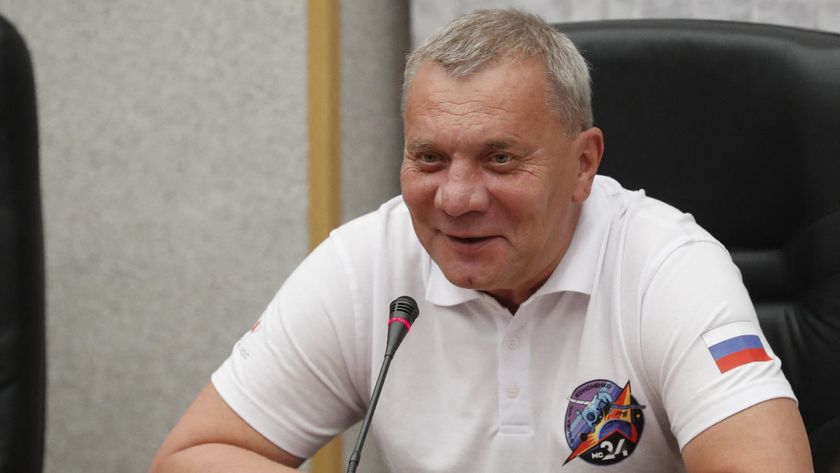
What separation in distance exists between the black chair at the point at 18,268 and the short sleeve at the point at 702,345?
30.6 inches

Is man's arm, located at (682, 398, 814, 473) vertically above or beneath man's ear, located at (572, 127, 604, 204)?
beneath

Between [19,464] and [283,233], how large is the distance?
2.76ft

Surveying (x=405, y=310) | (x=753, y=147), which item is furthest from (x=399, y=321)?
(x=753, y=147)

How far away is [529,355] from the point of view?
4.38 feet

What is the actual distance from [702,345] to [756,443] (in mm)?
128

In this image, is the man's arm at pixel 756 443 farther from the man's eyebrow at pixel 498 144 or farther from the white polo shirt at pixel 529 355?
the man's eyebrow at pixel 498 144

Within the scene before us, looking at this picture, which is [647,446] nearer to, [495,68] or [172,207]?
[495,68]

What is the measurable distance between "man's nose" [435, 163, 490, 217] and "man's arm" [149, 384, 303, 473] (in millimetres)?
369

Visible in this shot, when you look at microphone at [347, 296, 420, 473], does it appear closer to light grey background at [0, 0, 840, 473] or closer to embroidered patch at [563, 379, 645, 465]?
embroidered patch at [563, 379, 645, 465]

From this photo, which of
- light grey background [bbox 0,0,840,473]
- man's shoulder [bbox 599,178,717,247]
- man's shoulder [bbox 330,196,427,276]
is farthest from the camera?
light grey background [bbox 0,0,840,473]

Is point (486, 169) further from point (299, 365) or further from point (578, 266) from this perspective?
point (299, 365)

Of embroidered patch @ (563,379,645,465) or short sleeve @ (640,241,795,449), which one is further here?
embroidered patch @ (563,379,645,465)

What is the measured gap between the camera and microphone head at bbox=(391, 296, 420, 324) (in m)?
1.21

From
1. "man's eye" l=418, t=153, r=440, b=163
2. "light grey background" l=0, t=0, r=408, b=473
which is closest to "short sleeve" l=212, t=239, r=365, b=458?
"man's eye" l=418, t=153, r=440, b=163
